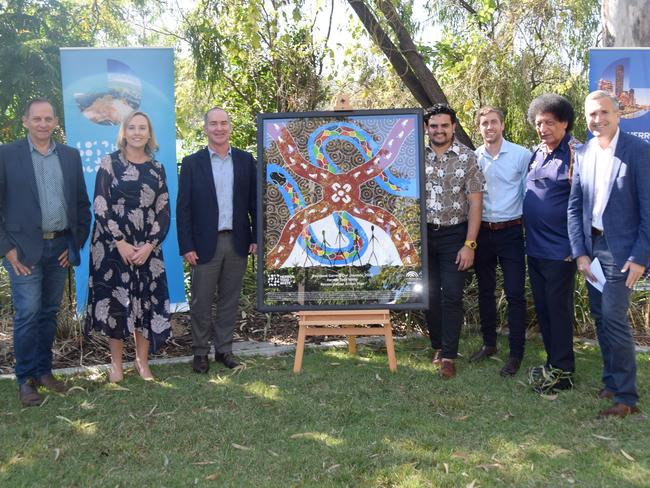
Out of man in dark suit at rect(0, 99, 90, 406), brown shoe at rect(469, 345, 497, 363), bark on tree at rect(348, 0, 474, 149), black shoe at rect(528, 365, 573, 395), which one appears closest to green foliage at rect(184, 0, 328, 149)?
bark on tree at rect(348, 0, 474, 149)

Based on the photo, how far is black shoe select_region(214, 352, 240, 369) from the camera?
4.74 meters

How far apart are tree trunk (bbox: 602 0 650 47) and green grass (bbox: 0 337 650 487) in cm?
306

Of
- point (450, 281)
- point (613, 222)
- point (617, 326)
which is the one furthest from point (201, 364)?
point (613, 222)

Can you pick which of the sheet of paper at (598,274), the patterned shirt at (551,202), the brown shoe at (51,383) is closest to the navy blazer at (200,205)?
the brown shoe at (51,383)

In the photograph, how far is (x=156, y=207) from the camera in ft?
14.3

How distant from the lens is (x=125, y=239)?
14.0ft

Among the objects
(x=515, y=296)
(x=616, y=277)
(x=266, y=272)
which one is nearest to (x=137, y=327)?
(x=266, y=272)

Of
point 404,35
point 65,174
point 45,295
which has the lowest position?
point 45,295

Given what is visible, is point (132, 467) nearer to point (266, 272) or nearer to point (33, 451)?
point (33, 451)

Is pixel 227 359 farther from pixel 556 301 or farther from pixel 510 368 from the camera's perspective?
pixel 556 301

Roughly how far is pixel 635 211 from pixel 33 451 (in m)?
3.49

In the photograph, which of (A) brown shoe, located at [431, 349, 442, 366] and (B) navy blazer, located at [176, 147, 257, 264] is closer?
(B) navy blazer, located at [176, 147, 257, 264]

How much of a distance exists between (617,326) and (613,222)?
0.59 m

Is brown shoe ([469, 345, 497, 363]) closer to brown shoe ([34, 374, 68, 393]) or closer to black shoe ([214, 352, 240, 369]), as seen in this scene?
black shoe ([214, 352, 240, 369])
